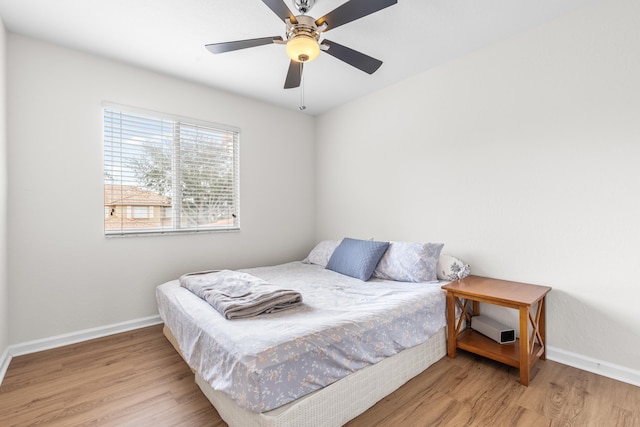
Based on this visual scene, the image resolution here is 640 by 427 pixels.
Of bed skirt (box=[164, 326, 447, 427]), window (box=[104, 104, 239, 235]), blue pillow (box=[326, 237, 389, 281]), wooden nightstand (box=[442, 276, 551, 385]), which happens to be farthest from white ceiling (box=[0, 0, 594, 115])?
bed skirt (box=[164, 326, 447, 427])

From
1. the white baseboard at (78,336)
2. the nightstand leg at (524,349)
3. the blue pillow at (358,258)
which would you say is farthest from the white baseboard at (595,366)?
the white baseboard at (78,336)

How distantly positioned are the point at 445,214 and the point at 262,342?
2.12m

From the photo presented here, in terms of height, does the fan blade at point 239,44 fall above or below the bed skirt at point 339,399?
above

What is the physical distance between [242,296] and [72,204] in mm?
1793

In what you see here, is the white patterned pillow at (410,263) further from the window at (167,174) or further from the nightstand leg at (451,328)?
the window at (167,174)

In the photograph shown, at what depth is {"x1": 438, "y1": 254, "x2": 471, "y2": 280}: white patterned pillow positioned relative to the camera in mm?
2498

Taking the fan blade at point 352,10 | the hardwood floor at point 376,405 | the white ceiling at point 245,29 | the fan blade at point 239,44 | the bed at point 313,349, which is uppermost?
the white ceiling at point 245,29

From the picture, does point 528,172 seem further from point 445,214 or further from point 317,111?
point 317,111

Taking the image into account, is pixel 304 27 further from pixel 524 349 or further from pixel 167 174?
pixel 524 349

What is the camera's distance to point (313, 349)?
145cm

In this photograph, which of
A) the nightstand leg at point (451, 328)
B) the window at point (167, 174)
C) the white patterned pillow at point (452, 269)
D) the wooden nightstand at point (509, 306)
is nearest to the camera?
the wooden nightstand at point (509, 306)

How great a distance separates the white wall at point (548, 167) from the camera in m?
1.93

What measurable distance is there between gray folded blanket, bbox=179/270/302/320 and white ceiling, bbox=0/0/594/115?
6.22 feet

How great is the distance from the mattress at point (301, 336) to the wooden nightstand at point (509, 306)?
6.3 inches
